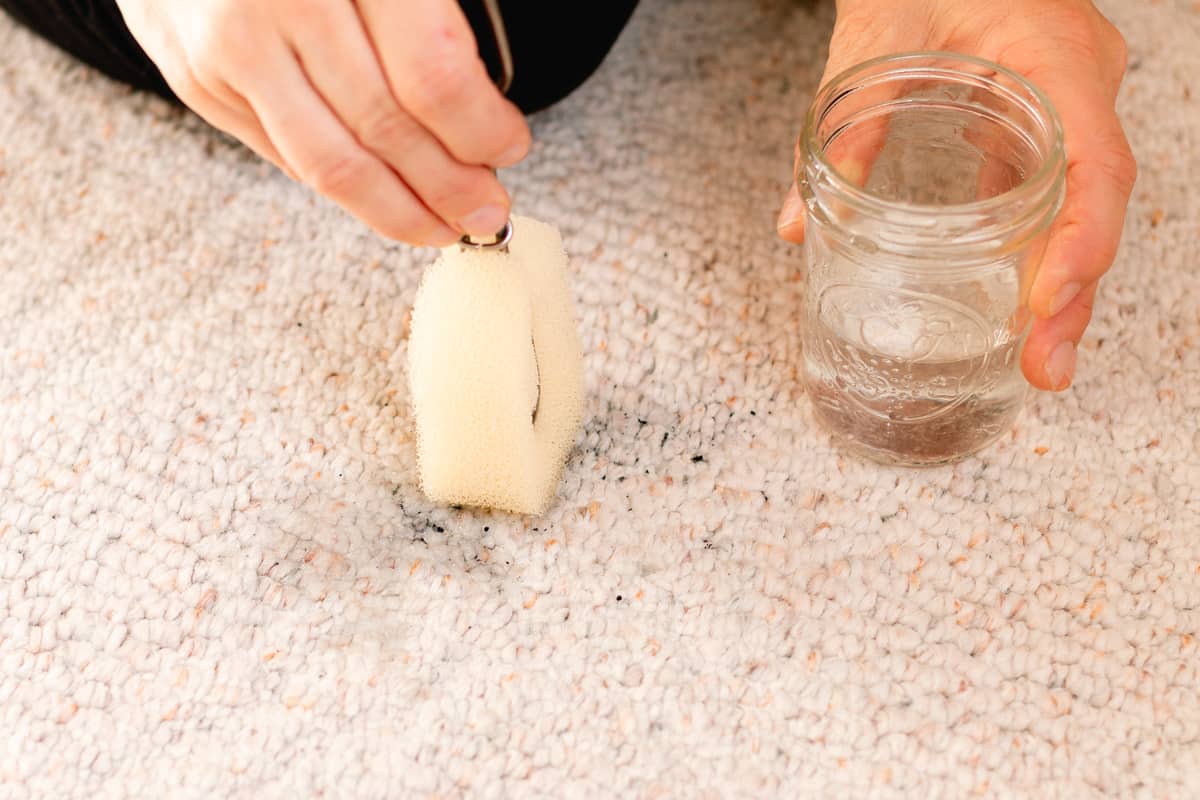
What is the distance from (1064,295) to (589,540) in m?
0.25

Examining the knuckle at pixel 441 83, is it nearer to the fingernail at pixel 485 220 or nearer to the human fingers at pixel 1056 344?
the fingernail at pixel 485 220

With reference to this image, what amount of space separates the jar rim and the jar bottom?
0.37 ft

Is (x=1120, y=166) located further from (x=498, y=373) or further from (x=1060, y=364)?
(x=498, y=373)

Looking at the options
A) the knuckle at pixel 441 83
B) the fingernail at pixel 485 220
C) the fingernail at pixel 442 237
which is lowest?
the fingernail at pixel 442 237

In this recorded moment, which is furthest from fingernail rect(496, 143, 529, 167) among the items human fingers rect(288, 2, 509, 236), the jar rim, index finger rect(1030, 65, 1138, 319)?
index finger rect(1030, 65, 1138, 319)

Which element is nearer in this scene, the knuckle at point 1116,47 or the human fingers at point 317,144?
the human fingers at point 317,144

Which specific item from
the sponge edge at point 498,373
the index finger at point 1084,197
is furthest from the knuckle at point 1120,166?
the sponge edge at point 498,373

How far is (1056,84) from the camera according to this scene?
550 millimetres

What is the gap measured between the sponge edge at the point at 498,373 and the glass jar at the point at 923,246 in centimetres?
13

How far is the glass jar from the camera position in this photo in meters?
0.49

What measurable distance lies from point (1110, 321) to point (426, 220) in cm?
39

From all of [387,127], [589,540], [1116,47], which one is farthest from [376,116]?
[1116,47]

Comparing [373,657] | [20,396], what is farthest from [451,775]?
[20,396]

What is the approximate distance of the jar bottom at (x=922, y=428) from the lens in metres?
0.58
